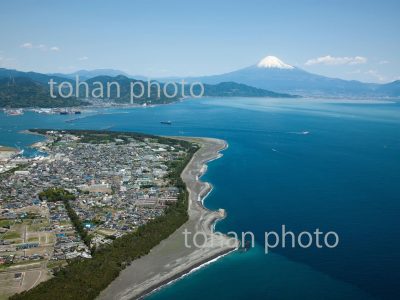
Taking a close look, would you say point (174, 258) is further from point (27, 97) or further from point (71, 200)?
point (27, 97)

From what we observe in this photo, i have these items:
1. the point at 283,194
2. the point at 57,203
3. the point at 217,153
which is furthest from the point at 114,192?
the point at 217,153

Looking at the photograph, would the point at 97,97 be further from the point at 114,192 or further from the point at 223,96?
the point at 114,192

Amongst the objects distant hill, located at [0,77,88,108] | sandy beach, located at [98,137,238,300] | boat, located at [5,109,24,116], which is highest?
distant hill, located at [0,77,88,108]

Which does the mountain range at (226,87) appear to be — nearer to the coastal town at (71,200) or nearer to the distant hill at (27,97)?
the distant hill at (27,97)

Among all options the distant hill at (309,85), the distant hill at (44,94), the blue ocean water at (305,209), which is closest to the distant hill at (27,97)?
the distant hill at (44,94)

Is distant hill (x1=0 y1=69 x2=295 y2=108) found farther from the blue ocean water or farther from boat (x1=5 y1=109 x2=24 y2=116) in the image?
the blue ocean water

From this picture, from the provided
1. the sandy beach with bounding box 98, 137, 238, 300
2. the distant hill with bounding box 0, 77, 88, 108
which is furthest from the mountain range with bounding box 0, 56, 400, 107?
the sandy beach with bounding box 98, 137, 238, 300
